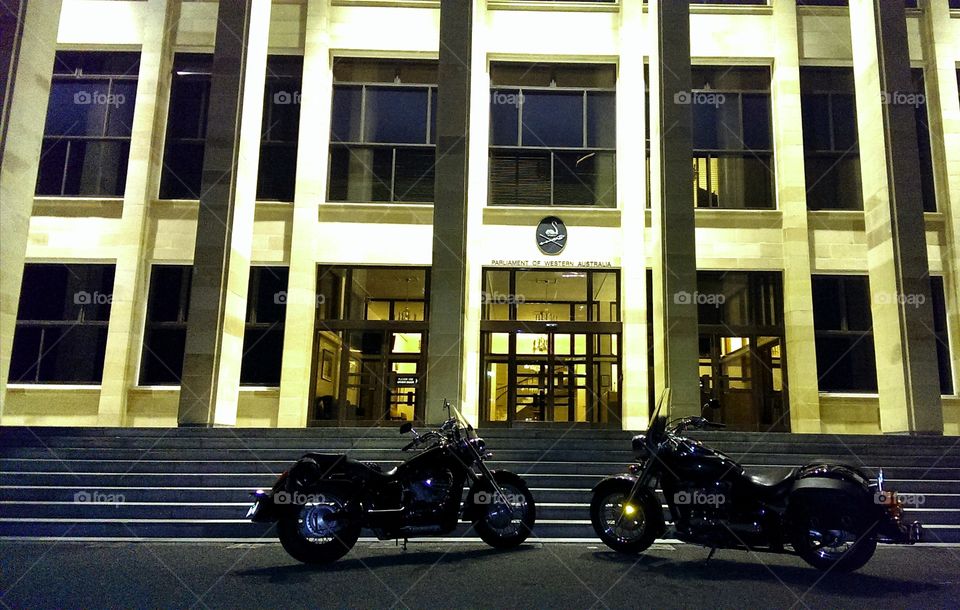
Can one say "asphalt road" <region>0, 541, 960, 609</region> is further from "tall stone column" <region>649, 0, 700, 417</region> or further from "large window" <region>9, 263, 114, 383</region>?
"large window" <region>9, 263, 114, 383</region>

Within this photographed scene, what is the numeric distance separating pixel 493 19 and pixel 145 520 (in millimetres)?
15175

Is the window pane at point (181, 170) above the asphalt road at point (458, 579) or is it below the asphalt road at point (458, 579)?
above

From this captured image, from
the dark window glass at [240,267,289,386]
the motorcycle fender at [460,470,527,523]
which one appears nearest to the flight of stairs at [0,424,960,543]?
the motorcycle fender at [460,470,527,523]

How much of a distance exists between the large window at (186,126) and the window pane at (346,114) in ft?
10.8

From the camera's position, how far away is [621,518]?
23.5 feet

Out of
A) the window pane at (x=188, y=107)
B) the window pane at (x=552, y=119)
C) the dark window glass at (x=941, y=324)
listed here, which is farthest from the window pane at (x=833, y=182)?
the window pane at (x=188, y=107)

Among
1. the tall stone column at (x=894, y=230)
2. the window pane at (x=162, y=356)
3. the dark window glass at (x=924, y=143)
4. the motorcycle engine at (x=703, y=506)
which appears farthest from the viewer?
the dark window glass at (x=924, y=143)

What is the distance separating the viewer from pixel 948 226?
58.0 feet

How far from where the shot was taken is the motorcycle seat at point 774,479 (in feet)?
20.7

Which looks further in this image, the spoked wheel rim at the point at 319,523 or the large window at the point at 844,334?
the large window at the point at 844,334

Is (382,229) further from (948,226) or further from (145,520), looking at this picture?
(948,226)

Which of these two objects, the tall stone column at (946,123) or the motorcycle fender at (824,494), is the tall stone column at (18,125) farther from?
the tall stone column at (946,123)

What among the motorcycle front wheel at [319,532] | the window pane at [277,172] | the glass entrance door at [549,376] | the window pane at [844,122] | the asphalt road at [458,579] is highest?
the window pane at [844,122]

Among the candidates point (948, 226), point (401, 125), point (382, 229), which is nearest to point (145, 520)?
point (382, 229)
